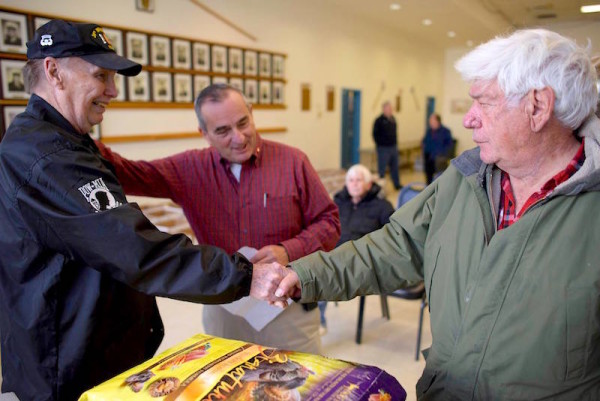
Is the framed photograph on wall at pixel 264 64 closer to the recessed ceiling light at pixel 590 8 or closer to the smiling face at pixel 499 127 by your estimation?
the recessed ceiling light at pixel 590 8

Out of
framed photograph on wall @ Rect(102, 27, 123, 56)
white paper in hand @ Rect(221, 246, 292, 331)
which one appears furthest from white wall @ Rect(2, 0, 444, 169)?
white paper in hand @ Rect(221, 246, 292, 331)

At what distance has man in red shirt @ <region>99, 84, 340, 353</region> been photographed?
1.85 metres

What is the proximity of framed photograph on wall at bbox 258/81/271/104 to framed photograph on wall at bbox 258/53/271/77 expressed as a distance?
0.49 feet

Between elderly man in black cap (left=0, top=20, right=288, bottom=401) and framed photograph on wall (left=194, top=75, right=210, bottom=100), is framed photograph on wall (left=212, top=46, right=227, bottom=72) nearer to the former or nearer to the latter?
framed photograph on wall (left=194, top=75, right=210, bottom=100)

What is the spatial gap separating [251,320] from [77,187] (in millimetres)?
949

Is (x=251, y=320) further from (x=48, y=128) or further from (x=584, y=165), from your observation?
(x=584, y=165)

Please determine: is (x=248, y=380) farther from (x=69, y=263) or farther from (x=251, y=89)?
(x=251, y=89)

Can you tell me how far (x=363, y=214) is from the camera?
3.94 meters

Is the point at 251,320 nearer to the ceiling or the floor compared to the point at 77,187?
nearer to the floor

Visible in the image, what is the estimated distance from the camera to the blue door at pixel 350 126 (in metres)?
11.1

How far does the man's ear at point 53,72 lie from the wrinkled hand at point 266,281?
0.73 meters

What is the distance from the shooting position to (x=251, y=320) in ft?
6.09

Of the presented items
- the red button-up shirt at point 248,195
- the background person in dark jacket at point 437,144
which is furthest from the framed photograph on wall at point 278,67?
the red button-up shirt at point 248,195

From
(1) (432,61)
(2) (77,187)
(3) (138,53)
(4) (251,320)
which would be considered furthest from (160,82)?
(1) (432,61)
